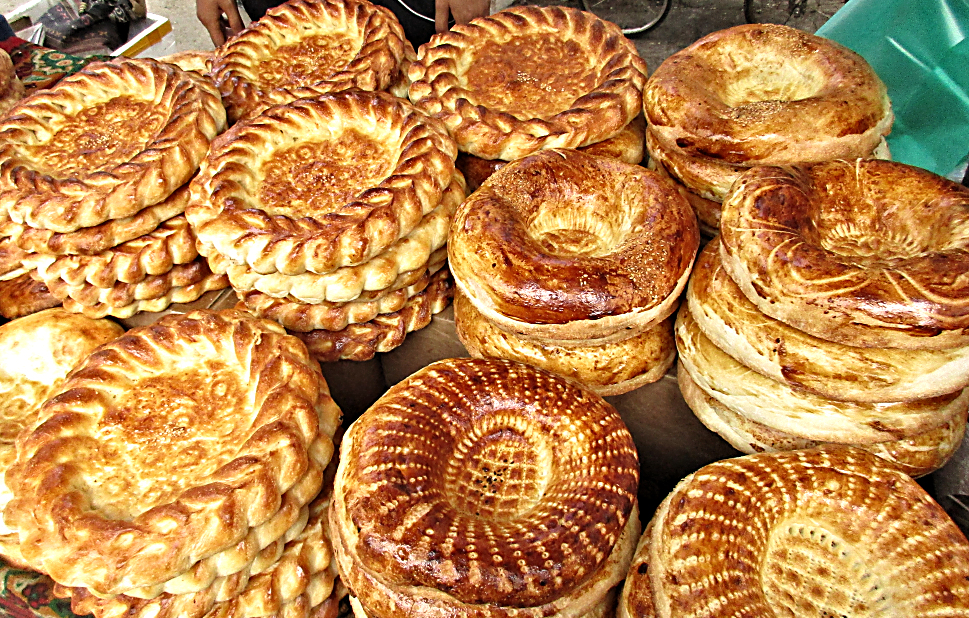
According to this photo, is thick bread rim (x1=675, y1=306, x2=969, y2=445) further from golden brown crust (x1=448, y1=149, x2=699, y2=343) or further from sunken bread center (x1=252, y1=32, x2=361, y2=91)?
sunken bread center (x1=252, y1=32, x2=361, y2=91)

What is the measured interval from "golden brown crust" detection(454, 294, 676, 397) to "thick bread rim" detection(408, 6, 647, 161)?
0.84 meters

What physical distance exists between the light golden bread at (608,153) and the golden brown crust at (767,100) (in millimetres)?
252

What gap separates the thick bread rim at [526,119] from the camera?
2764mm

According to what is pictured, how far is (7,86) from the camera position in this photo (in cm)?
398

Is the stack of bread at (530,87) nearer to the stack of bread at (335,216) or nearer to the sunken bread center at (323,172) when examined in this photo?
the stack of bread at (335,216)

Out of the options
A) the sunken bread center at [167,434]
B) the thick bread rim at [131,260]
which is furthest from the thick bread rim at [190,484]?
the thick bread rim at [131,260]

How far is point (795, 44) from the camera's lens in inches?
110

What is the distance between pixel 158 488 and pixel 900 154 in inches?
183

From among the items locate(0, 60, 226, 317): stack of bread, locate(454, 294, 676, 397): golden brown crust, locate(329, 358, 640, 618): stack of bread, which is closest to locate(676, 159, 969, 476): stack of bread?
locate(454, 294, 676, 397): golden brown crust

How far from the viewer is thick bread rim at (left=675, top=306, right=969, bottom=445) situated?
2.02 m

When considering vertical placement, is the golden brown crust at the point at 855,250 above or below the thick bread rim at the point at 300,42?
below

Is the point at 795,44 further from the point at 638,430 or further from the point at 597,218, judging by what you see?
the point at 638,430

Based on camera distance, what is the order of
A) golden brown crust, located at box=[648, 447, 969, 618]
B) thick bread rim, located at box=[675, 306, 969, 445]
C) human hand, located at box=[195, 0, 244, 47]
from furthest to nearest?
human hand, located at box=[195, 0, 244, 47] < thick bread rim, located at box=[675, 306, 969, 445] < golden brown crust, located at box=[648, 447, 969, 618]

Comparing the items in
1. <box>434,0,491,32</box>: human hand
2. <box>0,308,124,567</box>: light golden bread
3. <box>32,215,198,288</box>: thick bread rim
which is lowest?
<box>0,308,124,567</box>: light golden bread
